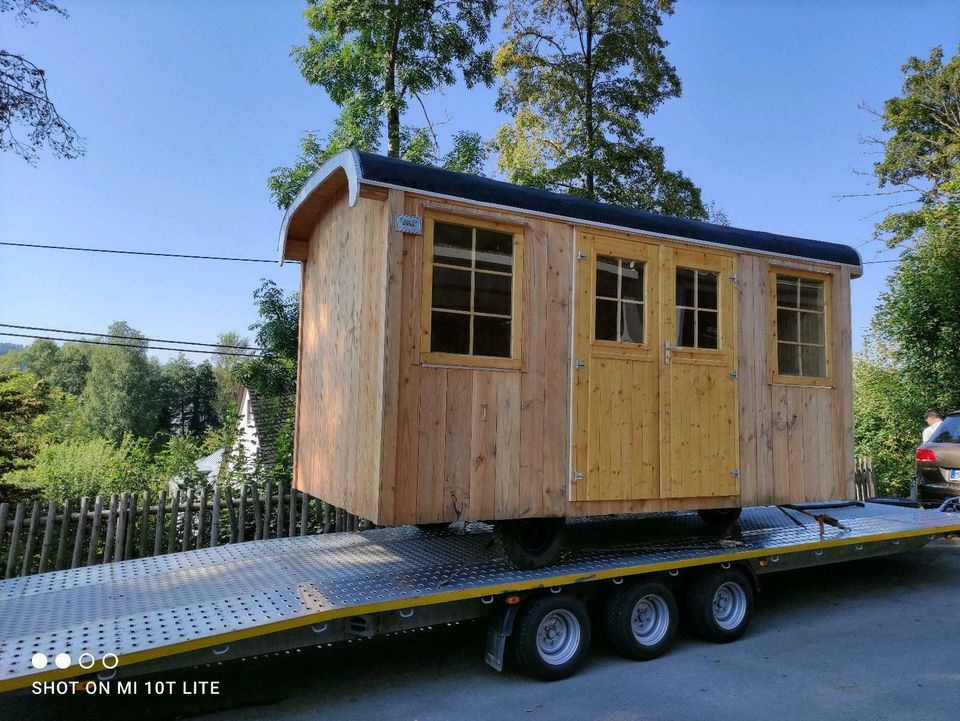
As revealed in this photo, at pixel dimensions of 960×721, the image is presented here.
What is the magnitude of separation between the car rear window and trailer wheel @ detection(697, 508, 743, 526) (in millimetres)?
4119

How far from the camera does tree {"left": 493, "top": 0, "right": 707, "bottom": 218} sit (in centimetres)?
1496

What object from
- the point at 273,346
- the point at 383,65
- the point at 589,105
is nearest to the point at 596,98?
the point at 589,105

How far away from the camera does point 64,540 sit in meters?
6.09

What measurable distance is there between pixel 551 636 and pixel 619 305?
262 cm

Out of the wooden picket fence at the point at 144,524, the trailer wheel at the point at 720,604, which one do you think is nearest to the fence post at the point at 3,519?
the wooden picket fence at the point at 144,524

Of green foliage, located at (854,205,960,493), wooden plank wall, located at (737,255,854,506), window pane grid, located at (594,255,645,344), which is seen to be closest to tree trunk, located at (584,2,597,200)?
green foliage, located at (854,205,960,493)

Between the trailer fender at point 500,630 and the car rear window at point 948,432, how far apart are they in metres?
7.22

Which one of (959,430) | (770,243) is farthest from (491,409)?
(959,430)

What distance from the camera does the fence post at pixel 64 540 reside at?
5.99m

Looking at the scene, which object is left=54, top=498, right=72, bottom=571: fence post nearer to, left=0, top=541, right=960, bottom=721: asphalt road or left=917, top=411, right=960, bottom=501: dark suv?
left=0, top=541, right=960, bottom=721: asphalt road

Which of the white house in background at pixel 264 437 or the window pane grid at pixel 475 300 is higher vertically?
the window pane grid at pixel 475 300

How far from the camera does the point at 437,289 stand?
177 inches

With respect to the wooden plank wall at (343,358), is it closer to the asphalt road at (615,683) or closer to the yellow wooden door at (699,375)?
the asphalt road at (615,683)

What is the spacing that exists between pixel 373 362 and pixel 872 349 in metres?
18.6
